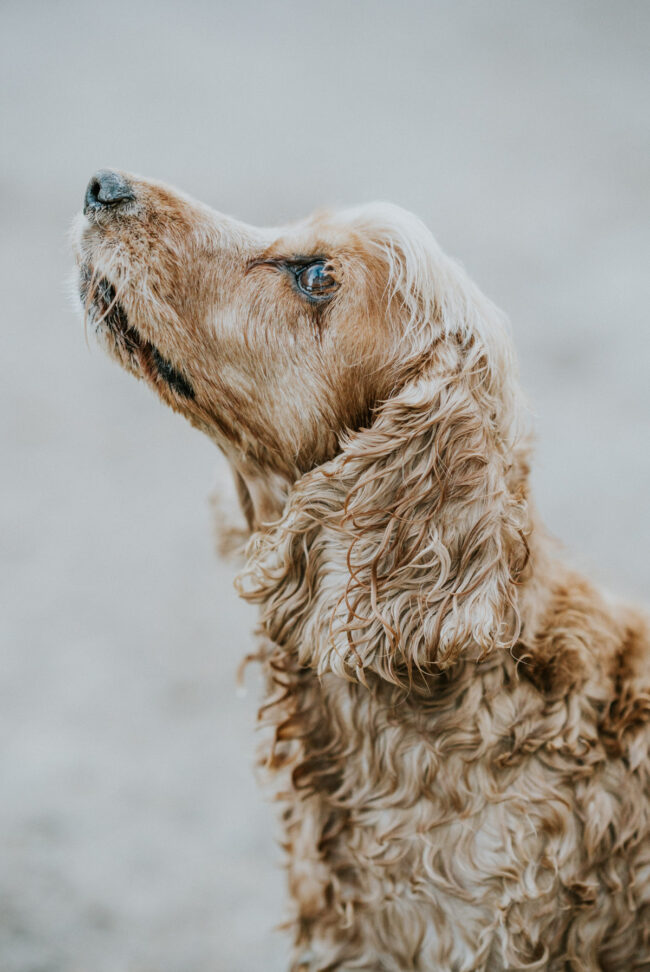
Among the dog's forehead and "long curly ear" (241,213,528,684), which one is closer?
"long curly ear" (241,213,528,684)

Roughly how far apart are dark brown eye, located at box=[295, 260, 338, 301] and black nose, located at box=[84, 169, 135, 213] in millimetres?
550

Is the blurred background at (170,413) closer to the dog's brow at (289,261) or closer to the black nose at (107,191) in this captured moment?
the dog's brow at (289,261)

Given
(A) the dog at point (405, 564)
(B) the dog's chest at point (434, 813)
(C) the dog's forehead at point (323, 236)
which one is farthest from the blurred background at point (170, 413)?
(C) the dog's forehead at point (323, 236)

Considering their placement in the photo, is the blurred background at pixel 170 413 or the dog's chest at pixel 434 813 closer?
the dog's chest at pixel 434 813

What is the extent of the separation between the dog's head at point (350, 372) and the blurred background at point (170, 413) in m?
0.96

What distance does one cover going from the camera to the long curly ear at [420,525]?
2.38 m

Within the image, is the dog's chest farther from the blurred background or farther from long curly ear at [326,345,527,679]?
the blurred background

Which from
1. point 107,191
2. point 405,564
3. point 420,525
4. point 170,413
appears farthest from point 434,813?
point 170,413

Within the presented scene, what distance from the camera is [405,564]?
2.41m

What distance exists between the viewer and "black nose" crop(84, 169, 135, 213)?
2578 millimetres

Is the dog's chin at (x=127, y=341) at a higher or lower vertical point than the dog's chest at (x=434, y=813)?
Result: higher

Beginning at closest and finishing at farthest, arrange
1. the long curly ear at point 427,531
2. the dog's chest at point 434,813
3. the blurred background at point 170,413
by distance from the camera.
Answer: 1. the long curly ear at point 427,531
2. the dog's chest at point 434,813
3. the blurred background at point 170,413

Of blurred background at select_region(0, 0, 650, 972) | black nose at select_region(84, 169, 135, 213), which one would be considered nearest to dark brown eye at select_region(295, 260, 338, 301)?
black nose at select_region(84, 169, 135, 213)

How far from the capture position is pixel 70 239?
106 inches
